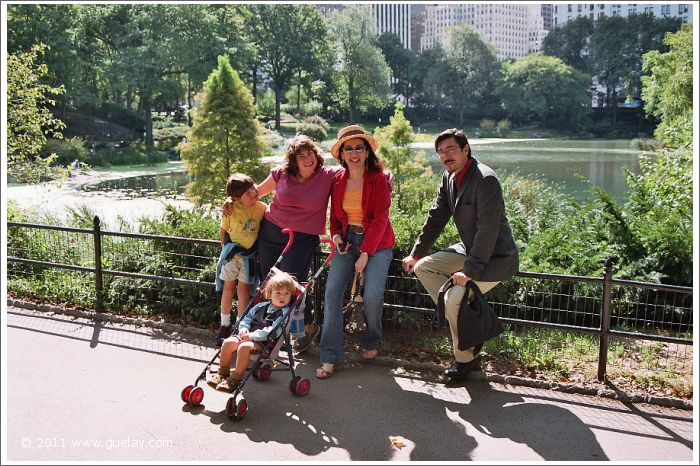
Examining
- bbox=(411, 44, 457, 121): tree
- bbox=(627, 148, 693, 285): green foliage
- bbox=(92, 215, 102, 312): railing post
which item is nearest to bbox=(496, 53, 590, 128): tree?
bbox=(411, 44, 457, 121): tree

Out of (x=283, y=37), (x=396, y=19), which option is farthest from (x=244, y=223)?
(x=396, y=19)

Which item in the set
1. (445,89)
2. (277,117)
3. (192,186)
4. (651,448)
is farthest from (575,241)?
(445,89)

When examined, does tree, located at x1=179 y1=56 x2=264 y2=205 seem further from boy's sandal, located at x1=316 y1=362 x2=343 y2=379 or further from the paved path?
boy's sandal, located at x1=316 y1=362 x2=343 y2=379

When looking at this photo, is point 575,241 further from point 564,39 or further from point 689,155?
point 564,39

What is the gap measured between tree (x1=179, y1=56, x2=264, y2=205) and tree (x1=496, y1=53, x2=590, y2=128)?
63143mm

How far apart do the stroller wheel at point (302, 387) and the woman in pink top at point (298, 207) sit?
2.89 feet

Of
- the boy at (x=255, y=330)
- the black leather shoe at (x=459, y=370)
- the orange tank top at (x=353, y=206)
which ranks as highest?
the orange tank top at (x=353, y=206)

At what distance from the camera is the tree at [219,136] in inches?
660

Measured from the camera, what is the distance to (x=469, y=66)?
85.6 metres

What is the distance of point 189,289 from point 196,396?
215 centimetres

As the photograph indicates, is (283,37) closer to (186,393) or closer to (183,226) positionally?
(183,226)

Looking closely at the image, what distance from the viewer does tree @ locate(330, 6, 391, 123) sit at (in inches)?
2844

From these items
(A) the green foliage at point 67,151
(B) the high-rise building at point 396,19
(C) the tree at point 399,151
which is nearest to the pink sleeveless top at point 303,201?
(C) the tree at point 399,151

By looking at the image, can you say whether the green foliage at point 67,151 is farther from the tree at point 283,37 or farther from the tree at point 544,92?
the tree at point 544,92
